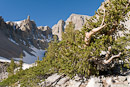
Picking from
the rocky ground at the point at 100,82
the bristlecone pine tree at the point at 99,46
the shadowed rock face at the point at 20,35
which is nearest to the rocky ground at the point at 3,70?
the rocky ground at the point at 100,82

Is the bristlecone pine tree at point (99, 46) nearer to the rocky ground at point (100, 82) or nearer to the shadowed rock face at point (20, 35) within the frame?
the rocky ground at point (100, 82)

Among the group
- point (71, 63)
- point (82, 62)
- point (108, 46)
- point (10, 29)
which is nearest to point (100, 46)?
point (108, 46)

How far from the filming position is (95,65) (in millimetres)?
9297

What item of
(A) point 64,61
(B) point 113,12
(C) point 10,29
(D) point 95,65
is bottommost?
(D) point 95,65

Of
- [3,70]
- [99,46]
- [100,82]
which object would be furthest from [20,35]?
[99,46]

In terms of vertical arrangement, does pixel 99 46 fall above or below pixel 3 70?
below

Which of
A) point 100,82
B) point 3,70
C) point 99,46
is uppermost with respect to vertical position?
point 3,70

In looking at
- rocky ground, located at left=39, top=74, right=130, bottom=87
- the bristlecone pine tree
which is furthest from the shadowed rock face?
the bristlecone pine tree

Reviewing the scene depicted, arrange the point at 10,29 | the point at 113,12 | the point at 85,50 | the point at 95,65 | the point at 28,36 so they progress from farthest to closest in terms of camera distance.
A: the point at 28,36 → the point at 10,29 → the point at 95,65 → the point at 113,12 → the point at 85,50

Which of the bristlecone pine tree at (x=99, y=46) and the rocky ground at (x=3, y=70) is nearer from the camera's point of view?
the bristlecone pine tree at (x=99, y=46)

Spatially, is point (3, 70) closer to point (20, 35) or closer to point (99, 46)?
point (99, 46)

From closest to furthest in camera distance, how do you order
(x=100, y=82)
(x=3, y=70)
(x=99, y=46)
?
(x=99, y=46) → (x=100, y=82) → (x=3, y=70)

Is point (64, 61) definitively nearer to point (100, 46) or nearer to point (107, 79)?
point (100, 46)

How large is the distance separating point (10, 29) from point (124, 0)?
145043 millimetres
